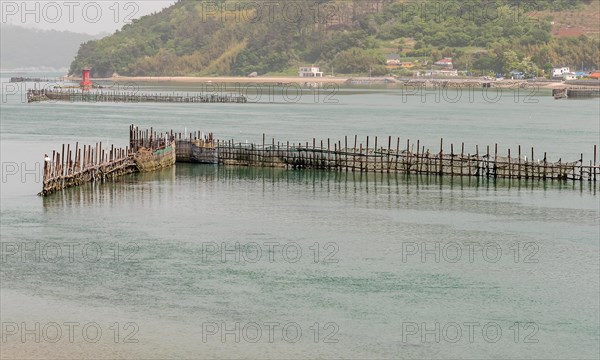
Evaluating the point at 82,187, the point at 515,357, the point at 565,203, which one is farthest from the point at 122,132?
the point at 515,357

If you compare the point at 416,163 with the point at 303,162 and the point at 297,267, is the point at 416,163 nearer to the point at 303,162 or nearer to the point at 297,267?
the point at 303,162

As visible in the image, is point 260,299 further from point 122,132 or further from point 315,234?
point 122,132

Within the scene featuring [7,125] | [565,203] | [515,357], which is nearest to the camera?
[515,357]

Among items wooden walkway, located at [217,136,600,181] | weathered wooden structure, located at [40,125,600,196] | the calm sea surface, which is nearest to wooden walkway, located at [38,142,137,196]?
weathered wooden structure, located at [40,125,600,196]

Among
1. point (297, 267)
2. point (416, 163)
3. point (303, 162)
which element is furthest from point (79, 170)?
point (297, 267)

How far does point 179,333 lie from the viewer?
3828 cm

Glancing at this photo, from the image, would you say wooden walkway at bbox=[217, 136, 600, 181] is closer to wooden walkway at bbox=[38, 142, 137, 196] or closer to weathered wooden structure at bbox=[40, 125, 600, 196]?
weathered wooden structure at bbox=[40, 125, 600, 196]

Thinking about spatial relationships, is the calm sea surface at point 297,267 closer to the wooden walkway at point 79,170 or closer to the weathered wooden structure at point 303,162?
the wooden walkway at point 79,170

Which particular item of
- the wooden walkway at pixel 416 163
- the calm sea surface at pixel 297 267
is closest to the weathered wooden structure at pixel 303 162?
the wooden walkway at pixel 416 163

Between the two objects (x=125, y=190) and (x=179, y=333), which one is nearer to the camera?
(x=179, y=333)

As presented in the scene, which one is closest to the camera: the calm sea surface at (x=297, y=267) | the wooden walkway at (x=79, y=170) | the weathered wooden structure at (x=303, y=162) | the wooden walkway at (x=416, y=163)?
the calm sea surface at (x=297, y=267)

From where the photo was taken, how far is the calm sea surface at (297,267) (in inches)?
1495

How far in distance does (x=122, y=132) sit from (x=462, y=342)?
8661cm

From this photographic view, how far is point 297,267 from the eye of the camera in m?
48.5
